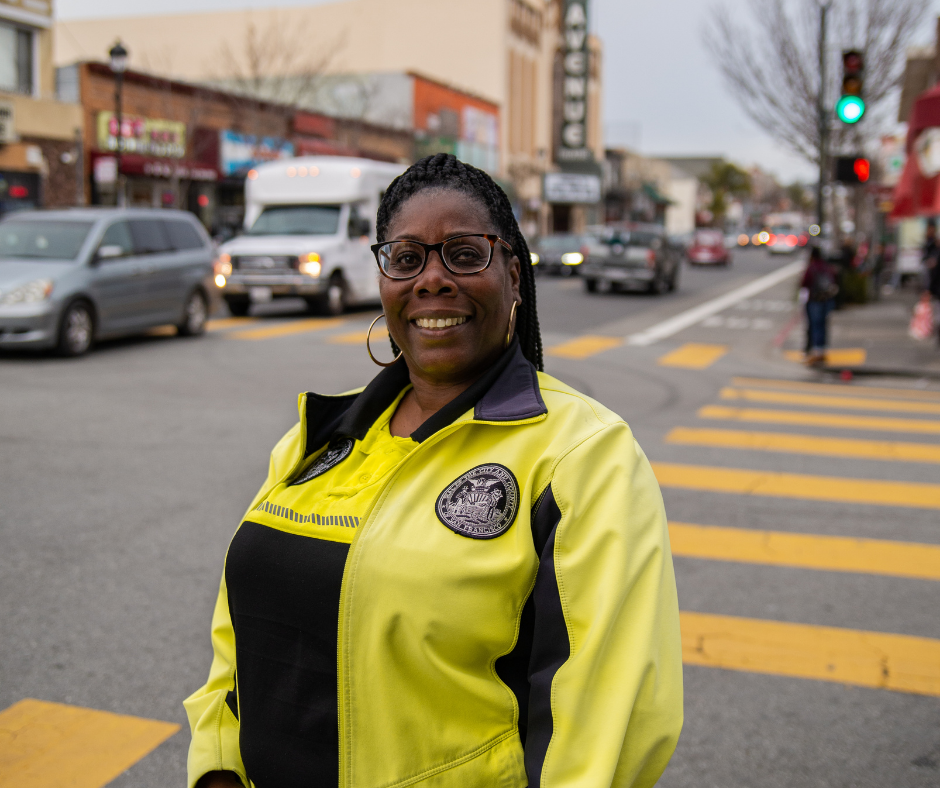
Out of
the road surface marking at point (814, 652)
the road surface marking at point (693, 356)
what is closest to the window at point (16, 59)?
the road surface marking at point (693, 356)

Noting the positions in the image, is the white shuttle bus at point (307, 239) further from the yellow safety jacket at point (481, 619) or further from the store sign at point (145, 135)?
the yellow safety jacket at point (481, 619)

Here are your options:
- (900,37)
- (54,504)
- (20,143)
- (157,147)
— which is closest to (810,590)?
(54,504)

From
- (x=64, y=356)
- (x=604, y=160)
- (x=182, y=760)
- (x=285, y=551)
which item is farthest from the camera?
(x=604, y=160)

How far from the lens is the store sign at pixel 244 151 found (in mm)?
30969

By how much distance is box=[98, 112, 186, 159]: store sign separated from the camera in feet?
88.4

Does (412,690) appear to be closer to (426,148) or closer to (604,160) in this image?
(426,148)

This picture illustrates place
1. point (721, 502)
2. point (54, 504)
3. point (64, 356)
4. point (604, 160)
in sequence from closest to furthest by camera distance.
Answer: point (54, 504), point (721, 502), point (64, 356), point (604, 160)

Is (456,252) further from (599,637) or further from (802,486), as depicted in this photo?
(802,486)

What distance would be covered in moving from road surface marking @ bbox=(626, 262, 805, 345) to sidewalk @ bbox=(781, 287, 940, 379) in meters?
2.12

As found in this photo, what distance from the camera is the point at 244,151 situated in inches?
1258

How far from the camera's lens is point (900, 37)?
74.9 ft

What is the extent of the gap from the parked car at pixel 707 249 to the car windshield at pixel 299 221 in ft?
97.1

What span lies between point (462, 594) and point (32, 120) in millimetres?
26241

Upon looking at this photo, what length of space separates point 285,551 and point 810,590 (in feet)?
12.5
